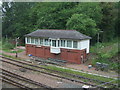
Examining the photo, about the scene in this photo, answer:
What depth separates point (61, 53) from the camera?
65.4 ft

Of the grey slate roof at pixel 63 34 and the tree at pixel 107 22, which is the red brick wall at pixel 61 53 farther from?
the tree at pixel 107 22

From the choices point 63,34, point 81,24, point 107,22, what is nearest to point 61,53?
point 63,34

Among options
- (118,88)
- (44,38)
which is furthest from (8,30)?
(118,88)

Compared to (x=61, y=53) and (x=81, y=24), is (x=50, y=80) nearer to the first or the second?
(x=61, y=53)

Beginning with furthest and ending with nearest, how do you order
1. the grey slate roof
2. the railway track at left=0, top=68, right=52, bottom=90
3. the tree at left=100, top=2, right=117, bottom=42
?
the tree at left=100, top=2, right=117, bottom=42
the grey slate roof
the railway track at left=0, top=68, right=52, bottom=90

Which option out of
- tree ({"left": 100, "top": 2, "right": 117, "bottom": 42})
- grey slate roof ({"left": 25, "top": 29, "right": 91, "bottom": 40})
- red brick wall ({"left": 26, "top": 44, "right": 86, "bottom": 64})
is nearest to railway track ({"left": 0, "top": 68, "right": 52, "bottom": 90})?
red brick wall ({"left": 26, "top": 44, "right": 86, "bottom": 64})

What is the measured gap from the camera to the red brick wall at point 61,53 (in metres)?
18.7

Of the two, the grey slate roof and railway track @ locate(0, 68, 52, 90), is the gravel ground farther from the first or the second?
the grey slate roof

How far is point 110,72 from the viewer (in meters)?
15.2

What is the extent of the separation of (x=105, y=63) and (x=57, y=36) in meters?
6.93

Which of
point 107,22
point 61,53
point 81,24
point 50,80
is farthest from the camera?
point 107,22

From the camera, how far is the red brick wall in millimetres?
18656

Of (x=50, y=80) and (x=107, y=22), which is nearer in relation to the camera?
(x=50, y=80)

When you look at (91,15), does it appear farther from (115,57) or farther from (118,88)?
(118,88)
